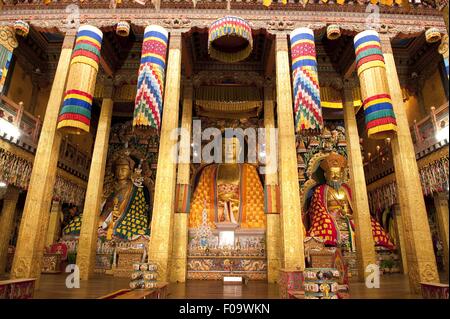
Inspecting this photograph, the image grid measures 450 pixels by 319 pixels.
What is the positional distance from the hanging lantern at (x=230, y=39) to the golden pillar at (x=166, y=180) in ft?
3.31

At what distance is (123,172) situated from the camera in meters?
11.6

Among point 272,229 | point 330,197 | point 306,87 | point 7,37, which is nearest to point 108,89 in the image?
point 7,37

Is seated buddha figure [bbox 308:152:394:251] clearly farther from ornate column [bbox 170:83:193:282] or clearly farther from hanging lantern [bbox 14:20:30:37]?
hanging lantern [bbox 14:20:30:37]

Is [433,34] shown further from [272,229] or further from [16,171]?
[16,171]

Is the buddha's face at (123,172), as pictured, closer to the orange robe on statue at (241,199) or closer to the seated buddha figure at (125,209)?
the seated buddha figure at (125,209)

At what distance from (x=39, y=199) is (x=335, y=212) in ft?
30.4

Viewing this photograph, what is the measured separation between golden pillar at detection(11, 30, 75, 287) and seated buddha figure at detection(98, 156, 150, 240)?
11.2 ft

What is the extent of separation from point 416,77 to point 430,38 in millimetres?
2694

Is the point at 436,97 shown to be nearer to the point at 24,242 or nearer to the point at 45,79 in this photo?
the point at 24,242

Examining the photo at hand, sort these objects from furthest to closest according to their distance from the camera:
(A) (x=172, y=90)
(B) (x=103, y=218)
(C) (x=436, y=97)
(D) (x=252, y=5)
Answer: (B) (x=103, y=218), (C) (x=436, y=97), (D) (x=252, y=5), (A) (x=172, y=90)

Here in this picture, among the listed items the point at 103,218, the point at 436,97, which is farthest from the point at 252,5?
the point at 103,218

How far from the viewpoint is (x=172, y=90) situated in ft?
23.7

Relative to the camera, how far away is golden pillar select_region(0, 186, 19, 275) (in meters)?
8.01
